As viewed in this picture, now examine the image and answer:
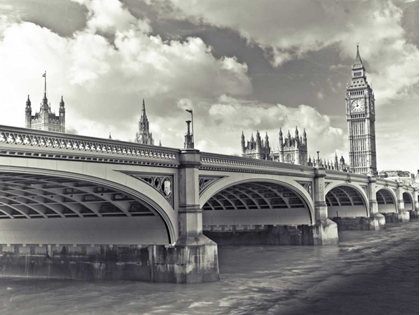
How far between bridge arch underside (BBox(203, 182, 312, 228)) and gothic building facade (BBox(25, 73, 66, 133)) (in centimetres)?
6646

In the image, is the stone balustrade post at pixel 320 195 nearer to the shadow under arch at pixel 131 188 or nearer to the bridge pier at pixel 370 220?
the bridge pier at pixel 370 220

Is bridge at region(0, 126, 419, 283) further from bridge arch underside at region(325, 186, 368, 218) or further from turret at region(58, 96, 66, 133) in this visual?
turret at region(58, 96, 66, 133)

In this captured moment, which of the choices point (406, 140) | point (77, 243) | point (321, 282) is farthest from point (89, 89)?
point (406, 140)

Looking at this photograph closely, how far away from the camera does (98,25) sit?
76.2ft

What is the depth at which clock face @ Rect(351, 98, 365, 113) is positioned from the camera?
161375 millimetres

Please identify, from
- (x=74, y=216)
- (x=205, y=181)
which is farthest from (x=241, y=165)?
(x=74, y=216)

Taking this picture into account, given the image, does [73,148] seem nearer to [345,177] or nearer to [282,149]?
[345,177]

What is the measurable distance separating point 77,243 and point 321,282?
528 inches

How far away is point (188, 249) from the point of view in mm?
25094

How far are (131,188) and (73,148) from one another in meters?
3.78

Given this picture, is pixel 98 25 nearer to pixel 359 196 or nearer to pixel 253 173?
pixel 253 173

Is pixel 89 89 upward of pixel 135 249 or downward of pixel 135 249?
upward

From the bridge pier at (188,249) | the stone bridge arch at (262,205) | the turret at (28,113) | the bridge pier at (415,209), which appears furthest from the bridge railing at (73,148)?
the turret at (28,113)

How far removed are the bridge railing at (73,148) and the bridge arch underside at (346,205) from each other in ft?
150
